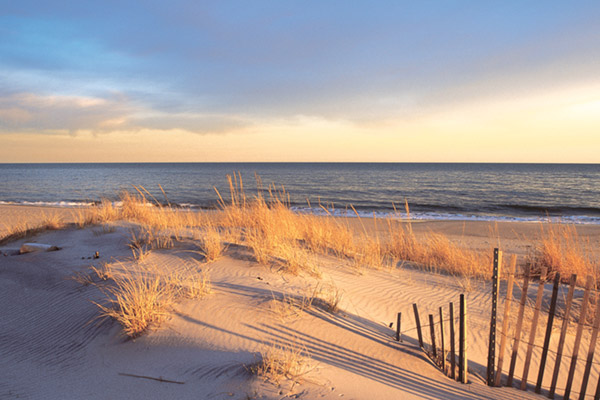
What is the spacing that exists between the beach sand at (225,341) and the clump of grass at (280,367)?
0.15 ft

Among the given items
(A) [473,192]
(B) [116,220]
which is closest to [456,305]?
(B) [116,220]

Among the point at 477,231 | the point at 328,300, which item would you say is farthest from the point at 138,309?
the point at 477,231

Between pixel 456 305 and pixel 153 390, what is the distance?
4.42 meters

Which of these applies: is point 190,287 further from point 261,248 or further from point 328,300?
Result: point 261,248

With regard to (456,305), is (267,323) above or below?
above

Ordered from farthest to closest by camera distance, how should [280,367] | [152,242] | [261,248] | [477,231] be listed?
[477,231]
[152,242]
[261,248]
[280,367]

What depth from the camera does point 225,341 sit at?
127 inches

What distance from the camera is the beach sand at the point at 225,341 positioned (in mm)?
2684

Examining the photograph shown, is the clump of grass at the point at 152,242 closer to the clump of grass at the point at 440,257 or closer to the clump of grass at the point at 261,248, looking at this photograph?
the clump of grass at the point at 261,248

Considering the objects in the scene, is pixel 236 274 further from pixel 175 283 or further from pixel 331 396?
pixel 331 396

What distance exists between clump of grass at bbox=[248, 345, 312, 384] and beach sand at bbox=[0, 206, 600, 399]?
5 centimetres

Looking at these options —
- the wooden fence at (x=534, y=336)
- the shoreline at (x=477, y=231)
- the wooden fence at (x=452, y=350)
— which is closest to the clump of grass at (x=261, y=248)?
the wooden fence at (x=452, y=350)

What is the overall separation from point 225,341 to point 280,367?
821 mm

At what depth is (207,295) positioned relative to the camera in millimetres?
4047
